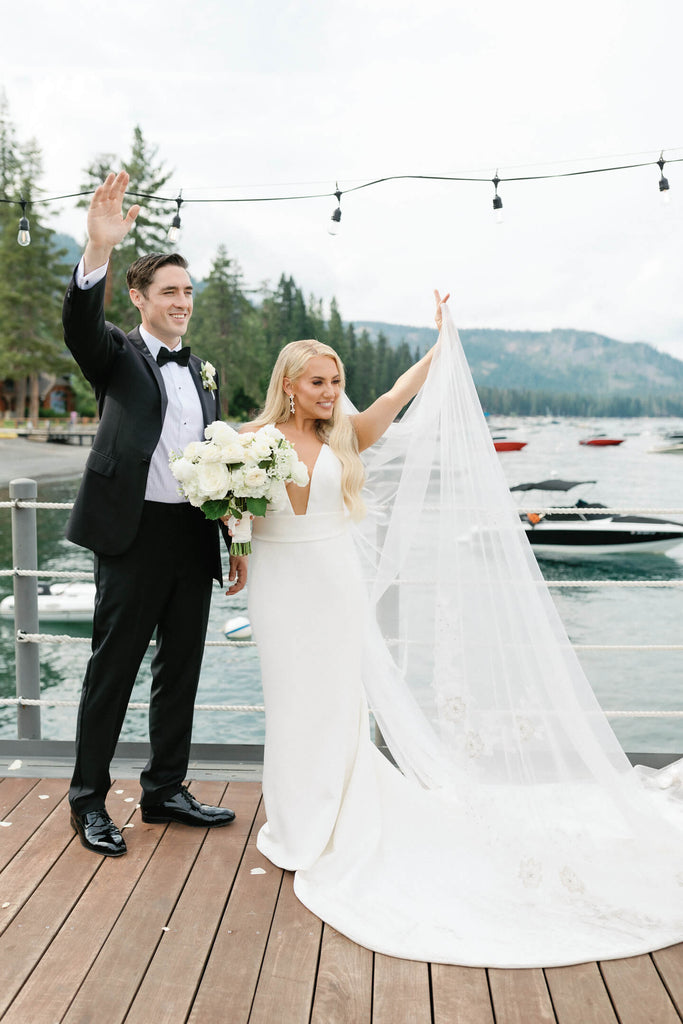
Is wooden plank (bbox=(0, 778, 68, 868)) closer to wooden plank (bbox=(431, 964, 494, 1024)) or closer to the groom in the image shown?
the groom

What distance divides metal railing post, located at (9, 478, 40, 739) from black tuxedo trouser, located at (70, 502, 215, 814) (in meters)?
0.63

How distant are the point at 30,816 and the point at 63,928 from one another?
699mm

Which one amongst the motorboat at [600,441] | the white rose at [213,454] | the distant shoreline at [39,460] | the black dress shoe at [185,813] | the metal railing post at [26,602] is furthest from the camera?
the motorboat at [600,441]

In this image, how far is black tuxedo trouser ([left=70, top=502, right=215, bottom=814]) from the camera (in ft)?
8.19

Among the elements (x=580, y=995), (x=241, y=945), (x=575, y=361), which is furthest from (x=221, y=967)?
(x=575, y=361)

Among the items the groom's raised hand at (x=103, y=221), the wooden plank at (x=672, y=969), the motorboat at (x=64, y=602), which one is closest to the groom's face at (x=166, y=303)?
the groom's raised hand at (x=103, y=221)

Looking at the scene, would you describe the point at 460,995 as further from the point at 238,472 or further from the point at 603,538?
the point at 603,538

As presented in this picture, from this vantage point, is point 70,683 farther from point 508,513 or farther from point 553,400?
point 553,400

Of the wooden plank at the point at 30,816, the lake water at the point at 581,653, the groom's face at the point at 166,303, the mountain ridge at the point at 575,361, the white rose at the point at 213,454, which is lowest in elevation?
the lake water at the point at 581,653

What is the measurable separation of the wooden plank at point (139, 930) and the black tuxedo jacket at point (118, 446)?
0.90 metres

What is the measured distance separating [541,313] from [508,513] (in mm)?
87772

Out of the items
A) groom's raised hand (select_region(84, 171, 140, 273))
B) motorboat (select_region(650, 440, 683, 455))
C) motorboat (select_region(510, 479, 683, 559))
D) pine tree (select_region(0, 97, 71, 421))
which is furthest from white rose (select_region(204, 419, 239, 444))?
motorboat (select_region(650, 440, 683, 455))

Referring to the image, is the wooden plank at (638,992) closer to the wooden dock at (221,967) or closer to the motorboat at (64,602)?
the wooden dock at (221,967)

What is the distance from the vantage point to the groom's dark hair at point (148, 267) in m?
2.48
